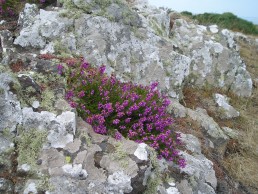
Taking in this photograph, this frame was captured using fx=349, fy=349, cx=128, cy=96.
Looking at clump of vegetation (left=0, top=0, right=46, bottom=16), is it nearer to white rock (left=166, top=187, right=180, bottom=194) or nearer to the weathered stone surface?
the weathered stone surface

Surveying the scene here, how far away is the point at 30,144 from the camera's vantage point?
15.0 ft

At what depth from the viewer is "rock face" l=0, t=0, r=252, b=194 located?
14.6 ft

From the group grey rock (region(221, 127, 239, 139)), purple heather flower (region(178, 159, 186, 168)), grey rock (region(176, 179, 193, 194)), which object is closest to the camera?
grey rock (region(176, 179, 193, 194))

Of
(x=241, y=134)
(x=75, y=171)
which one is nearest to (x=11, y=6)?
(x=75, y=171)

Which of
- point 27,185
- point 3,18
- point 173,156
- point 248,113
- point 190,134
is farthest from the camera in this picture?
point 248,113

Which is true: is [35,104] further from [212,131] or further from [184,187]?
[212,131]

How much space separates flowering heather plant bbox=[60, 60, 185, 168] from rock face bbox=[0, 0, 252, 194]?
0.19 m

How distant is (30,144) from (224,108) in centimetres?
613

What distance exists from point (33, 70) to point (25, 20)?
6.95 feet

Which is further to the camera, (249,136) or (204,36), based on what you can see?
(204,36)

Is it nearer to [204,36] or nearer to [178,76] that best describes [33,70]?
[178,76]

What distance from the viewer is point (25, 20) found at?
739 centimetres

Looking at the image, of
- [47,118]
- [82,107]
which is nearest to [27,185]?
A: [47,118]

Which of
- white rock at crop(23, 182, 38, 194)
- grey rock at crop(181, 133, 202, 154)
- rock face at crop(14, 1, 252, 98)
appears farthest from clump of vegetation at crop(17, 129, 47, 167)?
grey rock at crop(181, 133, 202, 154)
